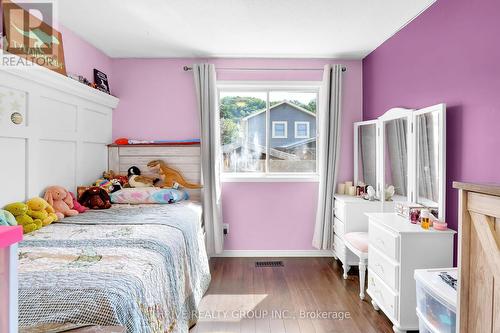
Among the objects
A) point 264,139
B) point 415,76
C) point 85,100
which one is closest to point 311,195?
→ point 264,139

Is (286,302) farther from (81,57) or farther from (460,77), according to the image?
(81,57)

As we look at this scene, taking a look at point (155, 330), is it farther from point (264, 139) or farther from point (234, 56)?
point (234, 56)

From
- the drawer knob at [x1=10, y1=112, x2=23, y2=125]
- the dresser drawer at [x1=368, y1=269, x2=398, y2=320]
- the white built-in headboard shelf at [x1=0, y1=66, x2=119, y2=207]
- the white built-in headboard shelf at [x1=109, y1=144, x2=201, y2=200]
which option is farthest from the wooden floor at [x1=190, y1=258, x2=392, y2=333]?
the drawer knob at [x1=10, y1=112, x2=23, y2=125]

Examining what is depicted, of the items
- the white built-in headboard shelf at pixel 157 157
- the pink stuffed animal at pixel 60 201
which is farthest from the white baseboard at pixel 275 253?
the pink stuffed animal at pixel 60 201

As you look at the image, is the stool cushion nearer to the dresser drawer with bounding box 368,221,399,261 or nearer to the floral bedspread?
the dresser drawer with bounding box 368,221,399,261

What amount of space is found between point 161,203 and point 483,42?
9.75ft

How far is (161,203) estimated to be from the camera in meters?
3.39

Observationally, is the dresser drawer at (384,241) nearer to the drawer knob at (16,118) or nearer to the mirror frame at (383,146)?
the mirror frame at (383,146)

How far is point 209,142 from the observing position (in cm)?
377

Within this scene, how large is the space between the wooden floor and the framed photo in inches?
92.1

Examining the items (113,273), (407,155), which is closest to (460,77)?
(407,155)

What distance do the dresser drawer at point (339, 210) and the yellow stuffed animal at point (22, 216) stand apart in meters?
2.71

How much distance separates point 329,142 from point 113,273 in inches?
115

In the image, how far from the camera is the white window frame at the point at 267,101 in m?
3.95
